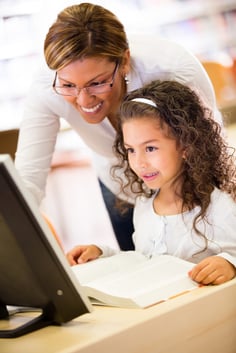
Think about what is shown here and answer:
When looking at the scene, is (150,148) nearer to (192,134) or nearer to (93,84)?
(192,134)

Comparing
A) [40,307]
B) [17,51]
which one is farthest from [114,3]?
[40,307]

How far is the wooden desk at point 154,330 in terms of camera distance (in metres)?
1.06

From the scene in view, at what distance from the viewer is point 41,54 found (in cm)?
381

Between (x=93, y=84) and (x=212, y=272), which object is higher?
(x=93, y=84)

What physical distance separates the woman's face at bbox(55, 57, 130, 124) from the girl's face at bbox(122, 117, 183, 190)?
14cm

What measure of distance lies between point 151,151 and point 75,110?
0.37 m

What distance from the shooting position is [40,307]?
3.95 feet

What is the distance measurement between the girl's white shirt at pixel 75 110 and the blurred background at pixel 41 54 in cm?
170

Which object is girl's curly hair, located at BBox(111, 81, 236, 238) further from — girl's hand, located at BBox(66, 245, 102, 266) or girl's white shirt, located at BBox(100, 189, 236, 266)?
girl's hand, located at BBox(66, 245, 102, 266)

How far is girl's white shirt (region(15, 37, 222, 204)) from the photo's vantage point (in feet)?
5.55

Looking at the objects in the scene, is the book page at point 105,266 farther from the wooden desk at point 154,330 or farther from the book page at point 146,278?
the wooden desk at point 154,330

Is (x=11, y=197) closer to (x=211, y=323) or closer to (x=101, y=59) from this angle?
(x=211, y=323)

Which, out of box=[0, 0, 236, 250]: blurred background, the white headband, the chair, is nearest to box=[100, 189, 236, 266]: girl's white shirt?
the white headband

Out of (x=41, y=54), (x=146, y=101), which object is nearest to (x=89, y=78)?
(x=146, y=101)
